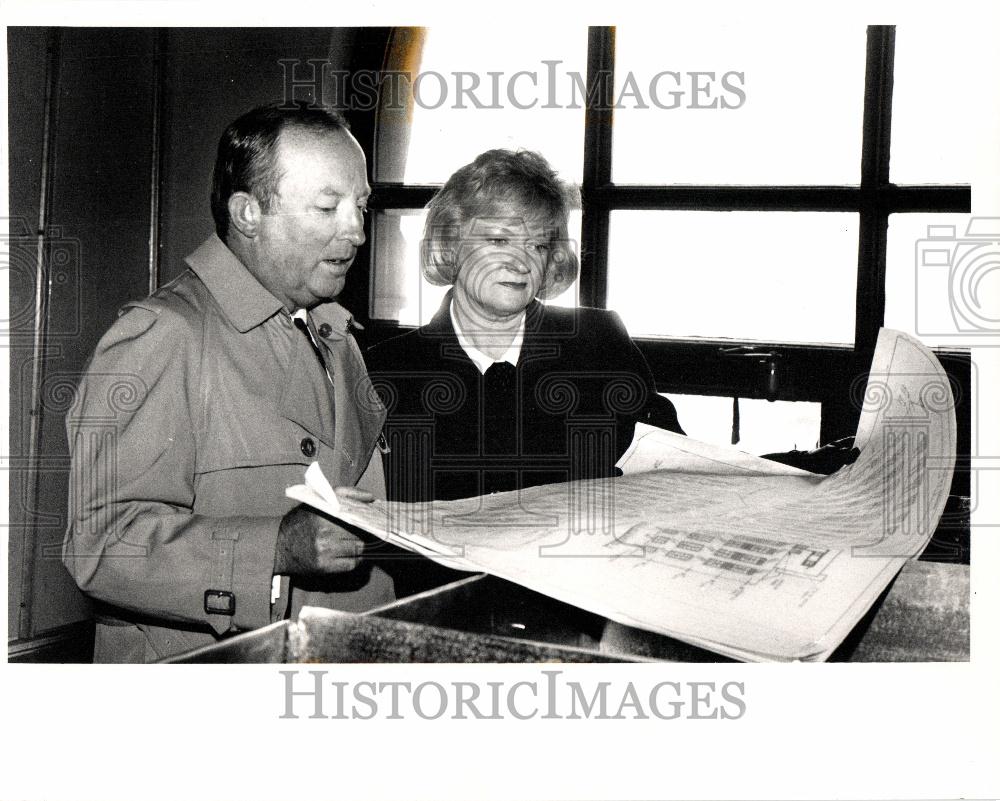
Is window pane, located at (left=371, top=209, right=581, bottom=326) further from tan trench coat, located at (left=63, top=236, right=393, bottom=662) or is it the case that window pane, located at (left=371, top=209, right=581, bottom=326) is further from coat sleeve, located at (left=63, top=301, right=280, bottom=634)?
coat sleeve, located at (left=63, top=301, right=280, bottom=634)

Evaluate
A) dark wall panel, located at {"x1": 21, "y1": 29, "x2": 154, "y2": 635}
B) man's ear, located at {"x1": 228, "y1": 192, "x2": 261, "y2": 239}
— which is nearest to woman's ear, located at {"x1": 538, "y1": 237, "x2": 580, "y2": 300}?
man's ear, located at {"x1": 228, "y1": 192, "x2": 261, "y2": 239}

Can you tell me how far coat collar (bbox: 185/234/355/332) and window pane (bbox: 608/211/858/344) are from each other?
39 cm

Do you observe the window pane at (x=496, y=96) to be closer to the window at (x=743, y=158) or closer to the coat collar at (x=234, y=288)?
the window at (x=743, y=158)

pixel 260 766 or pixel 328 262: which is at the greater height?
pixel 328 262

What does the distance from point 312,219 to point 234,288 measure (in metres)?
0.11

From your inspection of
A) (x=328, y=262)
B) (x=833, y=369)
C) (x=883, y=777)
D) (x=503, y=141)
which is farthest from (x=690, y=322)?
(x=883, y=777)

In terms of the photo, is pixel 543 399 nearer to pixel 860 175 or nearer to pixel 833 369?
pixel 833 369

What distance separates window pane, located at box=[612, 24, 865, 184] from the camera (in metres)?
1.06

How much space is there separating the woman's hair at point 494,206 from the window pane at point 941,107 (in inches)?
15.8

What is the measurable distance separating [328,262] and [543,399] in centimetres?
28

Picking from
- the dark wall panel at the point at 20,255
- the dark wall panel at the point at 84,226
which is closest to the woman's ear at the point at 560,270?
the dark wall panel at the point at 84,226

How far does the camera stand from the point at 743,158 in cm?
107

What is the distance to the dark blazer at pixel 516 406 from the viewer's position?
1.02 meters

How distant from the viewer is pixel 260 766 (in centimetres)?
101
